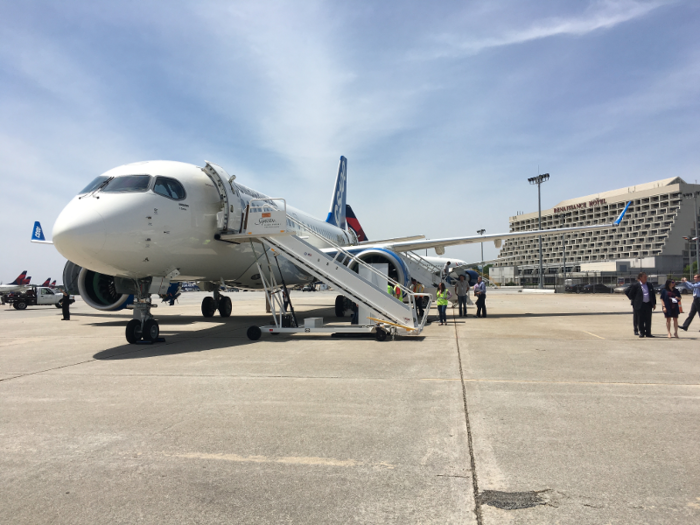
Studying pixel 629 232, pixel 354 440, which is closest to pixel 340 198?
pixel 354 440

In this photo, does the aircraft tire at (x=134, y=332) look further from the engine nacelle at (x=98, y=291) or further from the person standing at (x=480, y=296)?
the person standing at (x=480, y=296)

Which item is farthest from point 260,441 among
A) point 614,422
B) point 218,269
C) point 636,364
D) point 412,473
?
point 218,269

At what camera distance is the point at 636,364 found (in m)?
7.38

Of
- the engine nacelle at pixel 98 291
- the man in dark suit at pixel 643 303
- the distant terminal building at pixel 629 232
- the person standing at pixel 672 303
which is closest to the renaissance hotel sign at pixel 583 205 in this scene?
the distant terminal building at pixel 629 232

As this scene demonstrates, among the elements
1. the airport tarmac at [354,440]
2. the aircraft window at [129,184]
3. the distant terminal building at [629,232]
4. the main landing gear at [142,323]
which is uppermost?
the distant terminal building at [629,232]

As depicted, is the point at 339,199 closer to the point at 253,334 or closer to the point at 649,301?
the point at 253,334

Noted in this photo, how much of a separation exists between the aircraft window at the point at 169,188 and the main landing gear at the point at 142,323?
2.01 m

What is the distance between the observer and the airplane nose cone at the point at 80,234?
849 centimetres

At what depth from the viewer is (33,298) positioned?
108 feet

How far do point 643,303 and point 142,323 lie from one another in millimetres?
11241

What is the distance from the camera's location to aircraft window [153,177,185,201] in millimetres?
9797

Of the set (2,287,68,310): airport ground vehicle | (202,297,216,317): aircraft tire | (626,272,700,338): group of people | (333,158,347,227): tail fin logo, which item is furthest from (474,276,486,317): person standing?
(2,287,68,310): airport ground vehicle

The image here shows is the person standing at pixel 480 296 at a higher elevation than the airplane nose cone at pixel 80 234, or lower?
lower

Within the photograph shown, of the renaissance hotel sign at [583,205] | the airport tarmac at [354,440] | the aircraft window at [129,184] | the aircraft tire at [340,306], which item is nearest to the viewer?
the airport tarmac at [354,440]
